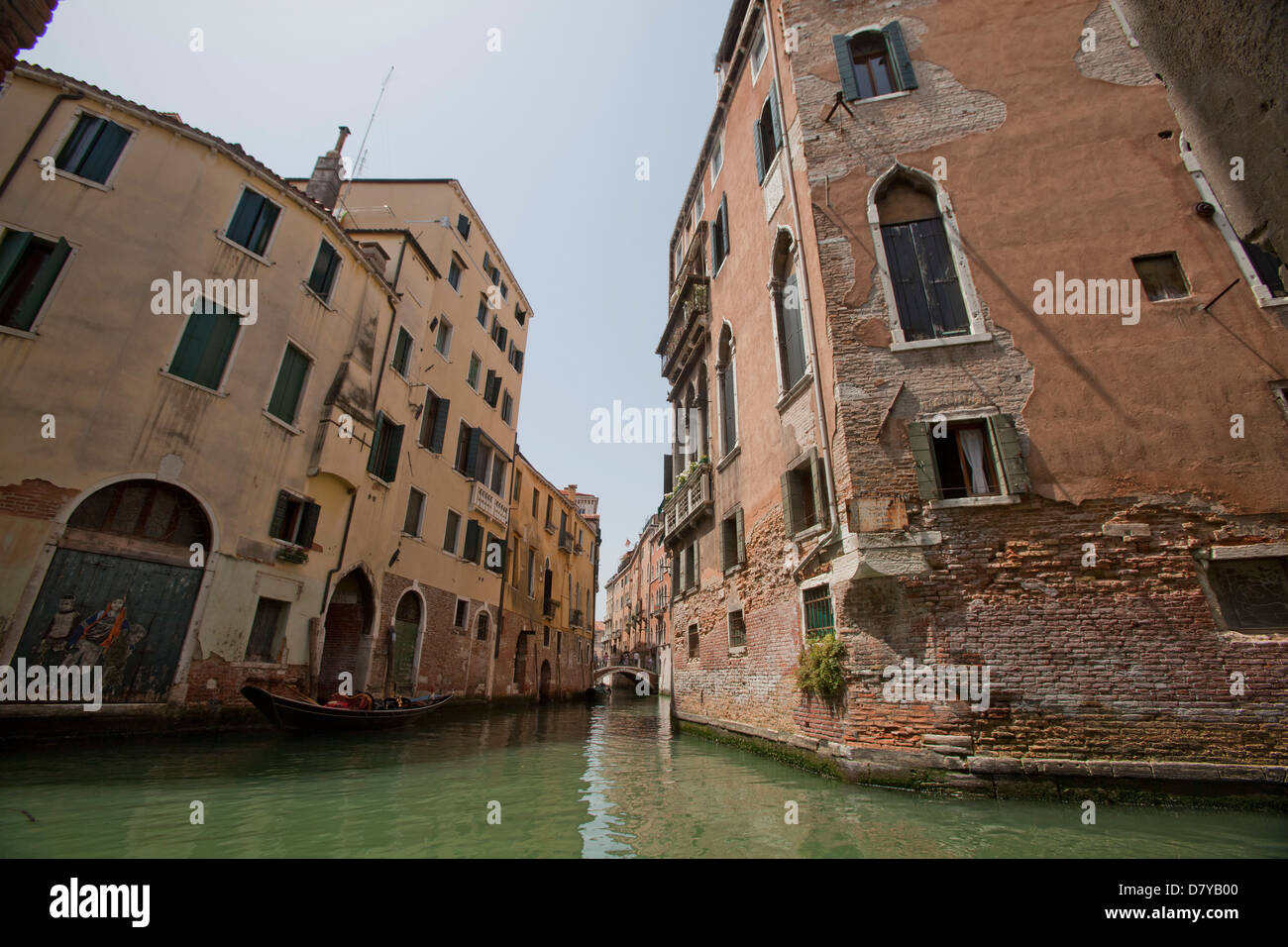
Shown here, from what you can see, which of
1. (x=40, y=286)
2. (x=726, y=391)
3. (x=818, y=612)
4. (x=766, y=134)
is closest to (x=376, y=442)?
(x=40, y=286)

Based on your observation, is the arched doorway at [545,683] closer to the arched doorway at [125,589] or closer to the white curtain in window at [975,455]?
the arched doorway at [125,589]

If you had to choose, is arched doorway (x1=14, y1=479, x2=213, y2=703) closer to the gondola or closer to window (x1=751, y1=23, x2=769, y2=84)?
the gondola

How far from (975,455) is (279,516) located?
1184cm

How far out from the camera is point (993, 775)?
6.02m

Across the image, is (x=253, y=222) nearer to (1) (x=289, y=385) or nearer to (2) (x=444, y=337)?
(1) (x=289, y=385)

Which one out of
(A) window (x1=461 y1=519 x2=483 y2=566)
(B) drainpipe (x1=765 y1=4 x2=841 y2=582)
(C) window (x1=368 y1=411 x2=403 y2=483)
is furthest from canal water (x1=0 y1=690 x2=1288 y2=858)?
(A) window (x1=461 y1=519 x2=483 y2=566)

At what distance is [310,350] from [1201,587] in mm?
14721

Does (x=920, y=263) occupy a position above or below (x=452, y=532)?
above

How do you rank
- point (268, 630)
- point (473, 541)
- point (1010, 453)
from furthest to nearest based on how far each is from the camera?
1. point (473, 541)
2. point (268, 630)
3. point (1010, 453)

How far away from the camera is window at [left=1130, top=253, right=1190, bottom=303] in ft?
24.6

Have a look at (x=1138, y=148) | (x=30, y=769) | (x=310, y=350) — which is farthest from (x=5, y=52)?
(x=1138, y=148)

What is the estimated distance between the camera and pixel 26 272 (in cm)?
847

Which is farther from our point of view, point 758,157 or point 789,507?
point 758,157

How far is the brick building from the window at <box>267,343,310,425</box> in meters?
9.25
